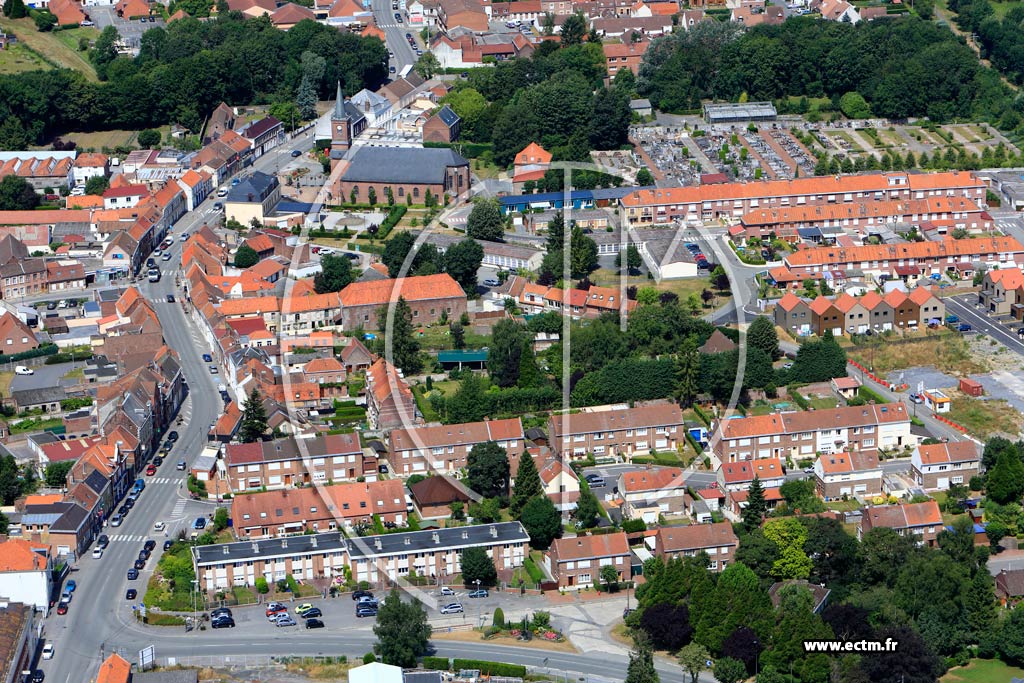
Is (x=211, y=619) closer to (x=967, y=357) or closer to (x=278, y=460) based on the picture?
(x=278, y=460)

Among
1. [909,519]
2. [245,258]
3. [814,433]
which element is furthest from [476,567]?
[245,258]

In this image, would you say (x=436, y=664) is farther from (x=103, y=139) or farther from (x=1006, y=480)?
(x=103, y=139)

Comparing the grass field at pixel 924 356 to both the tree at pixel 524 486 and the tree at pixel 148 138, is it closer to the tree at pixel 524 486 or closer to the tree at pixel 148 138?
the tree at pixel 524 486

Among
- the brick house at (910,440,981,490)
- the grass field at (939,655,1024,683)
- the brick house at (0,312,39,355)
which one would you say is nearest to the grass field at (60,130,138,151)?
the brick house at (0,312,39,355)

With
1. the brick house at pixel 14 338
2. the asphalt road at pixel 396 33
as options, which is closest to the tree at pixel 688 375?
the brick house at pixel 14 338

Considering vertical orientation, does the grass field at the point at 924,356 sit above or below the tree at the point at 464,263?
below
